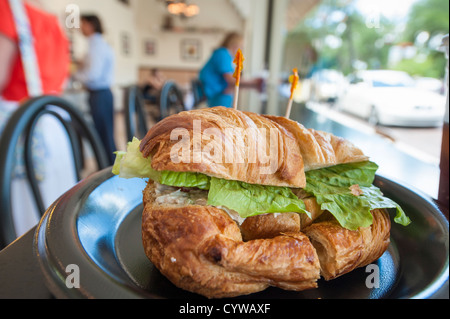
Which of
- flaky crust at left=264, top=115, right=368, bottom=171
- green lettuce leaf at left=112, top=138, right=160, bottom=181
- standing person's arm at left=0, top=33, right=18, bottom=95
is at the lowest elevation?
green lettuce leaf at left=112, top=138, right=160, bottom=181

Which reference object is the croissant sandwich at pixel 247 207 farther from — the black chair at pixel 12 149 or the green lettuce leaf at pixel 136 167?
the black chair at pixel 12 149

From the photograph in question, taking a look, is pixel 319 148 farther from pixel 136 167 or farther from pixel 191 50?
pixel 191 50

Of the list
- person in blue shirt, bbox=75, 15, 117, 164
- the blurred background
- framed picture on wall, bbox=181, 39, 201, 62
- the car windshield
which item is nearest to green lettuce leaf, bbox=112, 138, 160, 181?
the blurred background

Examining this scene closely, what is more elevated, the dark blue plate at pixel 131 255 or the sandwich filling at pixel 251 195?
the sandwich filling at pixel 251 195

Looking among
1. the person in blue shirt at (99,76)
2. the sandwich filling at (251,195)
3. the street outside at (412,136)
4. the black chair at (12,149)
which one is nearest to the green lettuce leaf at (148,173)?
the sandwich filling at (251,195)

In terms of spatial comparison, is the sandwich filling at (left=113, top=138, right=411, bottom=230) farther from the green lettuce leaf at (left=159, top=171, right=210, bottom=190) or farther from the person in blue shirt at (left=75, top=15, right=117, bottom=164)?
the person in blue shirt at (left=75, top=15, right=117, bottom=164)
